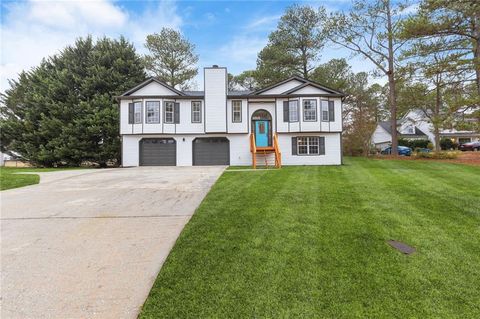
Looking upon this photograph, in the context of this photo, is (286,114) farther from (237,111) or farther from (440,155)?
(440,155)

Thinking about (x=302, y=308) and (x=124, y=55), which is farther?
(x=124, y=55)

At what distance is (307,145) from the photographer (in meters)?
18.1

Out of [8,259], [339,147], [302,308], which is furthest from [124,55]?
[302,308]

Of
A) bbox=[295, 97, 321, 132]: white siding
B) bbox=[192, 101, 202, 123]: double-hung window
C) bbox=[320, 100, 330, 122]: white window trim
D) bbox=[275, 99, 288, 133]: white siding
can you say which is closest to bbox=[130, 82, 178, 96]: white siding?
bbox=[192, 101, 202, 123]: double-hung window

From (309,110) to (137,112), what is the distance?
Result: 1122 centimetres

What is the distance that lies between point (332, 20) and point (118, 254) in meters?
23.0

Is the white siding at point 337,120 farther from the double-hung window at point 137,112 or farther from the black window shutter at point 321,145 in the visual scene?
the double-hung window at point 137,112

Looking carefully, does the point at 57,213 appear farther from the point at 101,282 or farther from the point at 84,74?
the point at 84,74

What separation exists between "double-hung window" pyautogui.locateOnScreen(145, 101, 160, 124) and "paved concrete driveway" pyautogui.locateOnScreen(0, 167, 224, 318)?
11.1 meters

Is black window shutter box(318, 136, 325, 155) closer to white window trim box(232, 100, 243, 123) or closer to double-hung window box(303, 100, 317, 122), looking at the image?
double-hung window box(303, 100, 317, 122)

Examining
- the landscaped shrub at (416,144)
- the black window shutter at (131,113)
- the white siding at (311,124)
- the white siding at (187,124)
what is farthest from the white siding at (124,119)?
the landscaped shrub at (416,144)

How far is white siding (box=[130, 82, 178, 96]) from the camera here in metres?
18.1

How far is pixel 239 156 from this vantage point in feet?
59.5

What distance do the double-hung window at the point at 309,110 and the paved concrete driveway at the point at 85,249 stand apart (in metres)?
12.0
